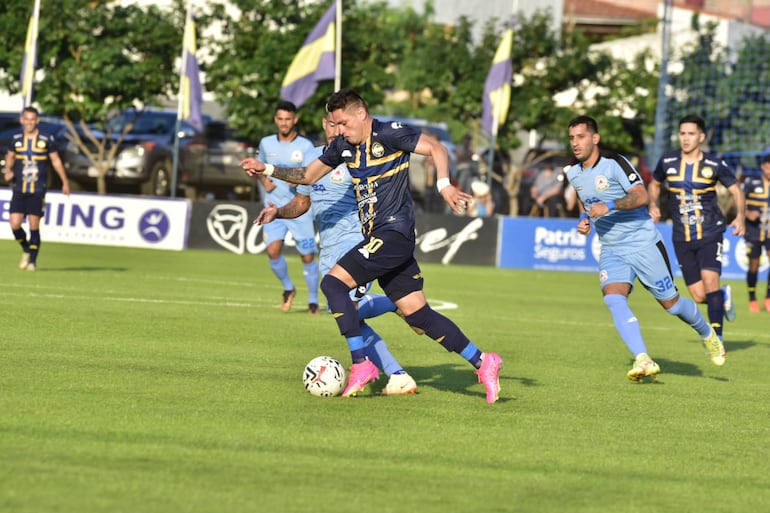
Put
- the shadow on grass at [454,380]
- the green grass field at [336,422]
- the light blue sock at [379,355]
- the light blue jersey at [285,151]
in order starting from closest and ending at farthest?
the green grass field at [336,422] → the light blue sock at [379,355] → the shadow on grass at [454,380] → the light blue jersey at [285,151]

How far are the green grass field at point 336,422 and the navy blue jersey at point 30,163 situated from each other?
5.44 meters

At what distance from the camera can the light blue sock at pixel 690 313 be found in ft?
39.2

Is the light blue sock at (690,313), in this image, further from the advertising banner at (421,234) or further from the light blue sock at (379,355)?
the advertising banner at (421,234)

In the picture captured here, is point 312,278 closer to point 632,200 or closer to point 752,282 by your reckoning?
point 632,200

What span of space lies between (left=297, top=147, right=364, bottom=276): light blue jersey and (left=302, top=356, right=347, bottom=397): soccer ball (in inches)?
89.3

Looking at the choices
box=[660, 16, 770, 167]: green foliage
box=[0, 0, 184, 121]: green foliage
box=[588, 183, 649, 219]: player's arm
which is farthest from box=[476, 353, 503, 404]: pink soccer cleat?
box=[660, 16, 770, 167]: green foliage

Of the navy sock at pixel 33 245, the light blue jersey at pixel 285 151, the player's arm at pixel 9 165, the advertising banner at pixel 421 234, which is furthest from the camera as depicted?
the advertising banner at pixel 421 234

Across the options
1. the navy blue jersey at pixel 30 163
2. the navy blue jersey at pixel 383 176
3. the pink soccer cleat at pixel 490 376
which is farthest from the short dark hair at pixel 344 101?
the navy blue jersey at pixel 30 163

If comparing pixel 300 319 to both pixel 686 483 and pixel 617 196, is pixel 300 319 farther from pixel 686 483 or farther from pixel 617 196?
pixel 686 483

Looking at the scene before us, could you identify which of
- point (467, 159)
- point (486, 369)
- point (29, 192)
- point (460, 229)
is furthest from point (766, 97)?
point (486, 369)

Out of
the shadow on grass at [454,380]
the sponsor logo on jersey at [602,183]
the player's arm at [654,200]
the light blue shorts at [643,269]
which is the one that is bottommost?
the shadow on grass at [454,380]

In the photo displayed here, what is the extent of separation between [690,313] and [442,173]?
3924 mm

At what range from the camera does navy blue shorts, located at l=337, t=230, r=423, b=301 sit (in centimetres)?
927

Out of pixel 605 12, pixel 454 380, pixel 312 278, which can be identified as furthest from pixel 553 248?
pixel 605 12
